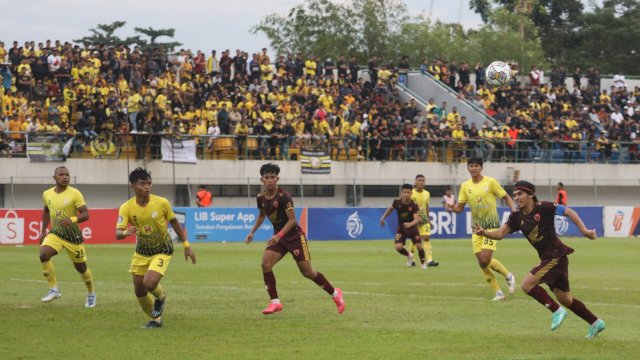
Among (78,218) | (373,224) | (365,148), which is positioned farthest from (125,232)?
(365,148)

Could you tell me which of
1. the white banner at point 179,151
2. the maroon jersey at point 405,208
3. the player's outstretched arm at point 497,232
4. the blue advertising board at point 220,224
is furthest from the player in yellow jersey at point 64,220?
the white banner at point 179,151

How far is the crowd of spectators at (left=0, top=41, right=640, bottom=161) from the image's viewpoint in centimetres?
4438

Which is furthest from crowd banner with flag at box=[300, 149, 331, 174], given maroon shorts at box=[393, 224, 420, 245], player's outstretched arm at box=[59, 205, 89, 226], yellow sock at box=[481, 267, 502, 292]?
player's outstretched arm at box=[59, 205, 89, 226]

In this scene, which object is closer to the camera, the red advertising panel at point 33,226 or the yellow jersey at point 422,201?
the yellow jersey at point 422,201

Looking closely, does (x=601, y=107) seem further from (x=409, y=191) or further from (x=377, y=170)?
(x=409, y=191)

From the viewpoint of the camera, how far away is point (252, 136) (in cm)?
4741

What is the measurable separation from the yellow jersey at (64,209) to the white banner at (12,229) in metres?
20.4

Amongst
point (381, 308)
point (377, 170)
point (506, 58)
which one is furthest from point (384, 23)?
point (381, 308)

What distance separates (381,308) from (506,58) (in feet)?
253

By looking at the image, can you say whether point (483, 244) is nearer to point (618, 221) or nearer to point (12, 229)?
point (12, 229)

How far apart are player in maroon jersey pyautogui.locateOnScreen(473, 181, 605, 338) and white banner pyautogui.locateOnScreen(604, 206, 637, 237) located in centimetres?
3523

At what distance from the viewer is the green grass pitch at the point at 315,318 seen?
1296 cm

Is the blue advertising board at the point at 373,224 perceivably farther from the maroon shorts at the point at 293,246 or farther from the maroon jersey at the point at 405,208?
the maroon shorts at the point at 293,246

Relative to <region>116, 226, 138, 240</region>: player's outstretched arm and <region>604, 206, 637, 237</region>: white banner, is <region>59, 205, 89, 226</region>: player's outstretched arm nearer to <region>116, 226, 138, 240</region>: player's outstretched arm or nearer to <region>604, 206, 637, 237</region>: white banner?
<region>116, 226, 138, 240</region>: player's outstretched arm
